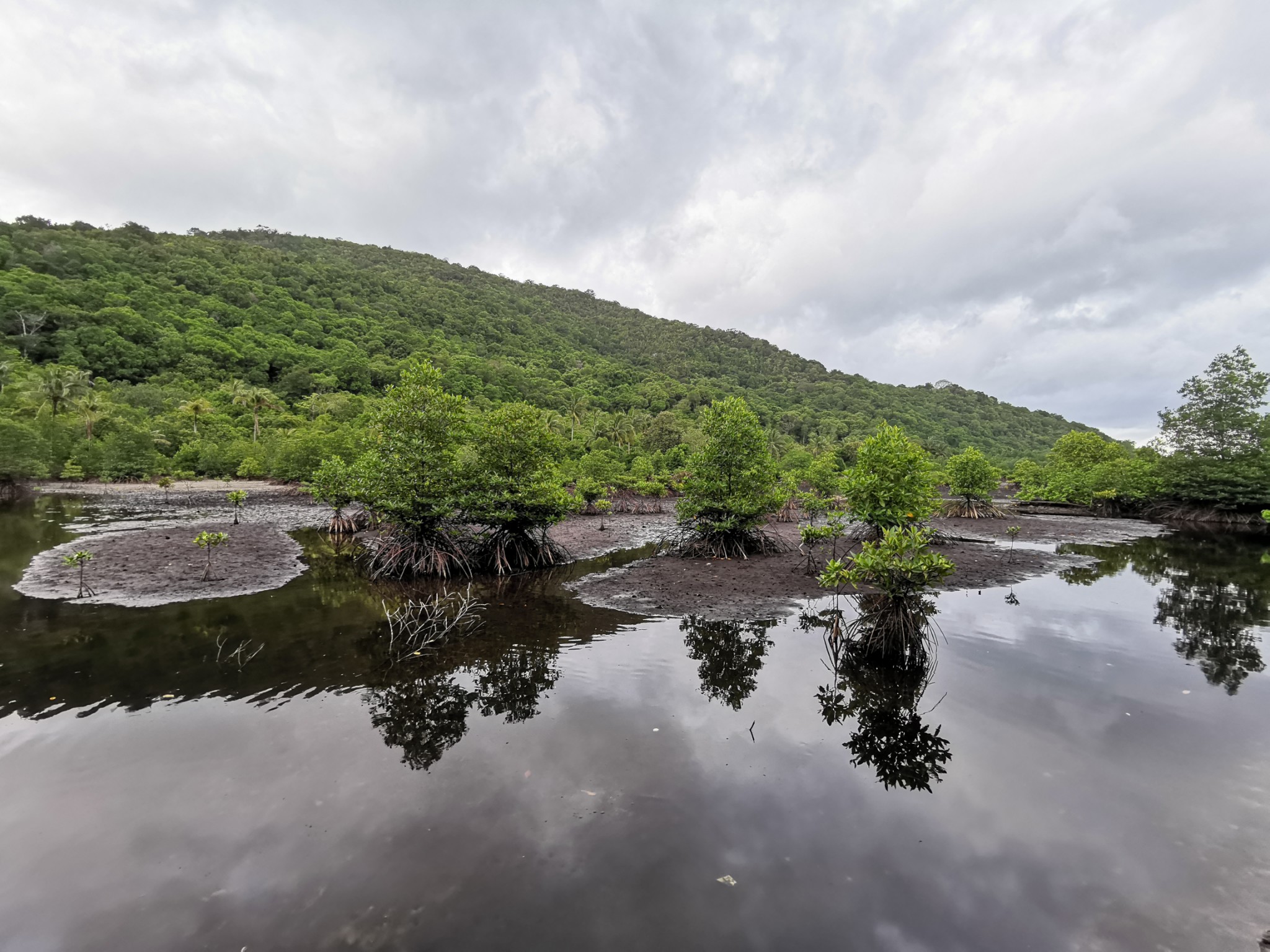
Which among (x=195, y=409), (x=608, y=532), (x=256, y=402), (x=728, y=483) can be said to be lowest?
(x=608, y=532)

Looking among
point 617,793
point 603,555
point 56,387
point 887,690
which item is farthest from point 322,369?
point 887,690

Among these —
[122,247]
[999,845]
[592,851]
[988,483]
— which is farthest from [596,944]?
[122,247]

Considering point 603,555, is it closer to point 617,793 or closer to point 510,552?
point 510,552

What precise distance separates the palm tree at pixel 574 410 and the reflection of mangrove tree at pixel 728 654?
230 ft

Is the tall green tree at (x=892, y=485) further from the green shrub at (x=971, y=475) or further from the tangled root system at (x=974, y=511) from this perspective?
the tangled root system at (x=974, y=511)

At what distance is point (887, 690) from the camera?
10.5 metres

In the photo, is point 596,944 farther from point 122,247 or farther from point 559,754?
point 122,247

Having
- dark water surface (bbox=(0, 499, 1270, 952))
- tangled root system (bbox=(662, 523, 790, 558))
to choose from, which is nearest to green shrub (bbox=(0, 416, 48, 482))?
dark water surface (bbox=(0, 499, 1270, 952))

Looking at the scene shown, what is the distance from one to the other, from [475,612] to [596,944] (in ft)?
36.0

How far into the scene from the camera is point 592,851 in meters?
5.86

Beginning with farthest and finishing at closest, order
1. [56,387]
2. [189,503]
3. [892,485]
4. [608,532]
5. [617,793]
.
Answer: [56,387], [189,503], [608,532], [892,485], [617,793]

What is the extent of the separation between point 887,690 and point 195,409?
86.3 m

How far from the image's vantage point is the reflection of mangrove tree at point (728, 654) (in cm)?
1033

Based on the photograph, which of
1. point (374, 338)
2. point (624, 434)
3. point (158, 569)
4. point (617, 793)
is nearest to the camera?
point (617, 793)
